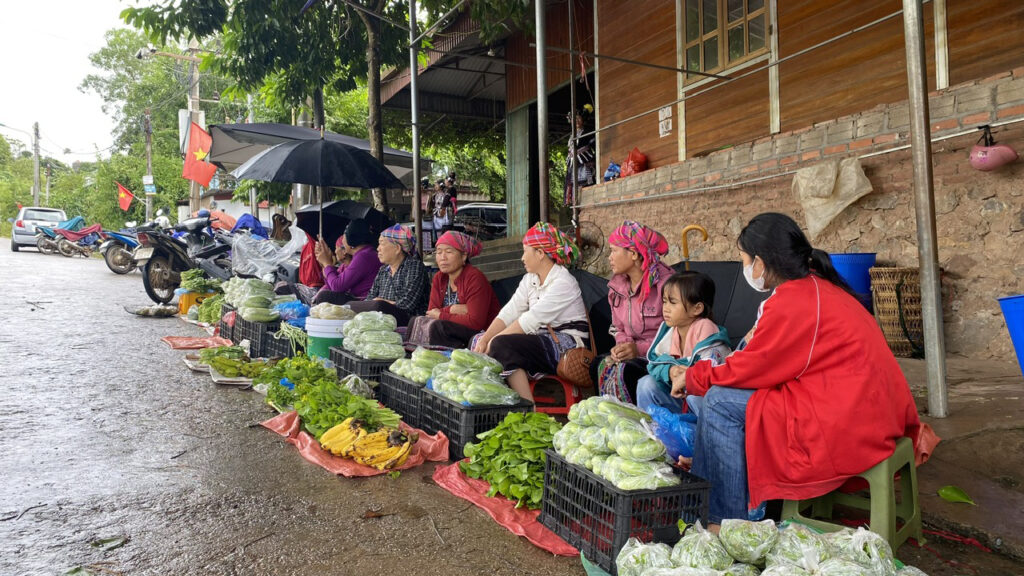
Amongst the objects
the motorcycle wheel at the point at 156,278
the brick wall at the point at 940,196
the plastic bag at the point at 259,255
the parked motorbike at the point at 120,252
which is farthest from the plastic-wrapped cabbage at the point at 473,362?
the parked motorbike at the point at 120,252

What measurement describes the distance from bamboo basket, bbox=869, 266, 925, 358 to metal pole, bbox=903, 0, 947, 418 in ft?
5.96

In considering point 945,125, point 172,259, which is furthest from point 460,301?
point 172,259

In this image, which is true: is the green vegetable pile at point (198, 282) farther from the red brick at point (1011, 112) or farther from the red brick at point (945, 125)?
the red brick at point (1011, 112)

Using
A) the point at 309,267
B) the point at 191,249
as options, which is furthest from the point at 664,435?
the point at 191,249

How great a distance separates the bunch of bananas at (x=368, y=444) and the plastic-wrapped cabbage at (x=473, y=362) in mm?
531

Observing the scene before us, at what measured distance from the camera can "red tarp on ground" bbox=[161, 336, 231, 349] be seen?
7.71 metres

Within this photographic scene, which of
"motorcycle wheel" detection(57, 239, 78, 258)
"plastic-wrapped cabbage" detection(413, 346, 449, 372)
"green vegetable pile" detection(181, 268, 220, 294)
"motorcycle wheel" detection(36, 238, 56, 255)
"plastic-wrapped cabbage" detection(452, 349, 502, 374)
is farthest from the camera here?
"motorcycle wheel" detection(36, 238, 56, 255)

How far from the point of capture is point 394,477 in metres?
3.62

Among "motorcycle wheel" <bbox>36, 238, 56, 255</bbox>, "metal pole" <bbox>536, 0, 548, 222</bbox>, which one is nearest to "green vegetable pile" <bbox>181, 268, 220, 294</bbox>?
"metal pole" <bbox>536, 0, 548, 222</bbox>

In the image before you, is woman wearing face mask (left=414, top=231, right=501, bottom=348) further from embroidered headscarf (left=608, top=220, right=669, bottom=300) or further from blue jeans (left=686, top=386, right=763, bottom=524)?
blue jeans (left=686, top=386, right=763, bottom=524)

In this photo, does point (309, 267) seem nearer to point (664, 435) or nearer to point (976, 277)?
point (664, 435)

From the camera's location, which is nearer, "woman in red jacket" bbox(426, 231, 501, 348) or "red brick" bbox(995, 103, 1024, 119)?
"red brick" bbox(995, 103, 1024, 119)

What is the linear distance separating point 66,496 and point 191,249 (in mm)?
9046

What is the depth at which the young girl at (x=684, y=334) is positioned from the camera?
11.0ft
